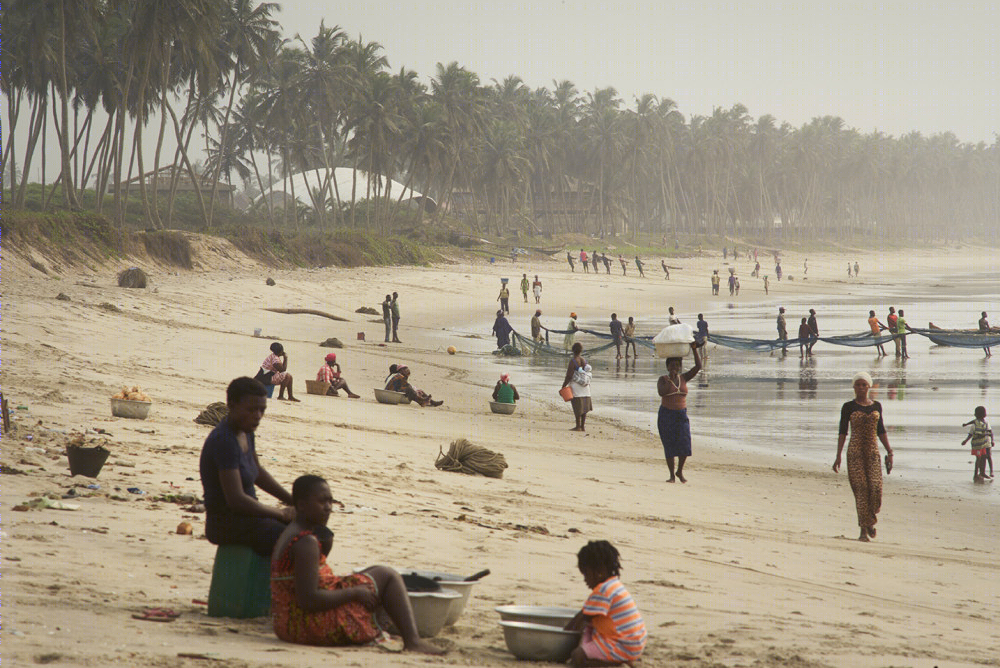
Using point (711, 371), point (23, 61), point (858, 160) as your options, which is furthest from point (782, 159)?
point (711, 371)

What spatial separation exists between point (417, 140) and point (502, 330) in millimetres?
43422

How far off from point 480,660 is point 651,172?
112 meters

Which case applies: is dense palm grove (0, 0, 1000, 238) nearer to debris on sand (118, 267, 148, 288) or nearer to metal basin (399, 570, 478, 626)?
debris on sand (118, 267, 148, 288)

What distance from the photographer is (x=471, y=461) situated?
33.5 ft

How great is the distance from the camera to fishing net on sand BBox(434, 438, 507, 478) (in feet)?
33.2

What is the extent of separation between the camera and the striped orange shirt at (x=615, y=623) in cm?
470

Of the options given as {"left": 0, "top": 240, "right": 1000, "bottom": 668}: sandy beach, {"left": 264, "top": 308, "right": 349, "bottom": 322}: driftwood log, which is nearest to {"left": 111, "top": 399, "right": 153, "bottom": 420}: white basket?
{"left": 0, "top": 240, "right": 1000, "bottom": 668}: sandy beach

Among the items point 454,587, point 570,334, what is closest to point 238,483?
point 454,587

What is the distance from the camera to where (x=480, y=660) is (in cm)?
471

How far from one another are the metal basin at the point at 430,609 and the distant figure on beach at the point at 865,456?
16.5ft

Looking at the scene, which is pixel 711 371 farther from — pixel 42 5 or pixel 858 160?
pixel 858 160

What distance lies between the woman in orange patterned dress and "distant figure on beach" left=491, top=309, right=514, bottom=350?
69.8 ft

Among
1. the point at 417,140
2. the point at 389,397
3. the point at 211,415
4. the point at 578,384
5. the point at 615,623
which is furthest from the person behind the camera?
the point at 417,140

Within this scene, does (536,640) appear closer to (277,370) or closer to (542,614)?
(542,614)
